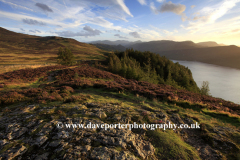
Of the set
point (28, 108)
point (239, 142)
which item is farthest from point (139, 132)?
point (28, 108)

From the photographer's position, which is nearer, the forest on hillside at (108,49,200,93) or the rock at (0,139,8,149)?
the rock at (0,139,8,149)

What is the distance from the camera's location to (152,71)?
44.3 m

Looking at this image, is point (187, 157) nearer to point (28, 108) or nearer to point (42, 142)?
point (42, 142)

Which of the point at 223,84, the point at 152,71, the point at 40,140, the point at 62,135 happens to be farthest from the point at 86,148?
the point at 223,84

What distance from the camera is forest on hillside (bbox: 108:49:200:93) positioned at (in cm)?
3511

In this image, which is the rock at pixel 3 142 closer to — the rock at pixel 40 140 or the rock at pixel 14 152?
the rock at pixel 14 152

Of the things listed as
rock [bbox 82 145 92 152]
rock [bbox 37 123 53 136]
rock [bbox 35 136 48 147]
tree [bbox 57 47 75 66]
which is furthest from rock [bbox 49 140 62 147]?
tree [bbox 57 47 75 66]

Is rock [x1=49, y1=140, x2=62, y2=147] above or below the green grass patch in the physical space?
above

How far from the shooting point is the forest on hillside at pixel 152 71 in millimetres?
35112

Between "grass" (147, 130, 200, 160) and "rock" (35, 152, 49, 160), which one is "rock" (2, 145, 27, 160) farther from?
"grass" (147, 130, 200, 160)

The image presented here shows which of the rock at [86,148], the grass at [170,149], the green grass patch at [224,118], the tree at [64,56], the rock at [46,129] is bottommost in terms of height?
the green grass patch at [224,118]

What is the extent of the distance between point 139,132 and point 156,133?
1023mm

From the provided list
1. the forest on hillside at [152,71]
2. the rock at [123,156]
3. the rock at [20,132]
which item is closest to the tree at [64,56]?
the forest on hillside at [152,71]

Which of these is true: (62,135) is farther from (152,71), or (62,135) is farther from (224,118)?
(152,71)
